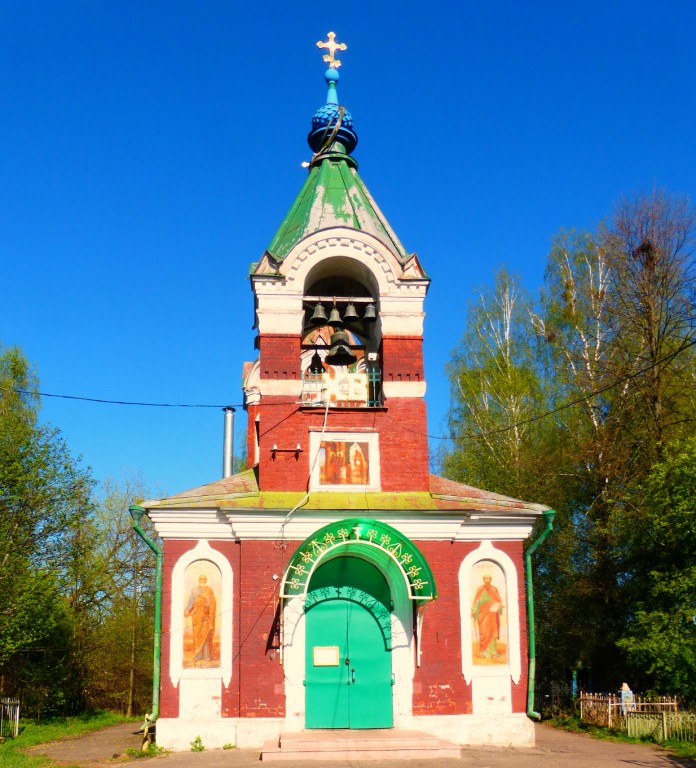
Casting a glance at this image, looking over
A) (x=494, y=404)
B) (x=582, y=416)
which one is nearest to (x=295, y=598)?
(x=582, y=416)

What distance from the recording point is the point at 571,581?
1928 centimetres

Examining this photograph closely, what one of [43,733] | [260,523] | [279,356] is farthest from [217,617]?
[43,733]

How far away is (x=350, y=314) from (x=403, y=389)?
4.80 ft

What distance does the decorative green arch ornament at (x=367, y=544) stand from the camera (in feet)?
34.7

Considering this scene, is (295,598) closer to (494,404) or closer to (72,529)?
(72,529)

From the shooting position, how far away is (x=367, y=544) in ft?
35.0

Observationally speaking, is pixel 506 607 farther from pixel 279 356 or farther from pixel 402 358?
pixel 279 356

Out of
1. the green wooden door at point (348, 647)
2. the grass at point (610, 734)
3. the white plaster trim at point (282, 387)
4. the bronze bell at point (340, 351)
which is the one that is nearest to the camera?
the green wooden door at point (348, 647)

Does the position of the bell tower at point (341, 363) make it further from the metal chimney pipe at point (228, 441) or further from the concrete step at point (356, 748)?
the metal chimney pipe at point (228, 441)

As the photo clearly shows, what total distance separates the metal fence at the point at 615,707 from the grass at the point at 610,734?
127 millimetres

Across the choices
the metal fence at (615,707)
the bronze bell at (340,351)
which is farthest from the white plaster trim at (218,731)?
the metal fence at (615,707)

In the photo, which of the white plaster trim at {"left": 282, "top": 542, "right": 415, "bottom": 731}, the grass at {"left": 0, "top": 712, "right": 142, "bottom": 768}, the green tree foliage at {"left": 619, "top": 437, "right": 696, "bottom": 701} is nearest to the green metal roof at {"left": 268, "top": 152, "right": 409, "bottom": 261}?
the white plaster trim at {"left": 282, "top": 542, "right": 415, "bottom": 731}

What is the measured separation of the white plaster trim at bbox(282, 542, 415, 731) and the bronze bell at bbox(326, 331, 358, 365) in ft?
9.34

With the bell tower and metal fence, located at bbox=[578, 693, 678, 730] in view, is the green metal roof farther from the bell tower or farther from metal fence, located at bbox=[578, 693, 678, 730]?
metal fence, located at bbox=[578, 693, 678, 730]
